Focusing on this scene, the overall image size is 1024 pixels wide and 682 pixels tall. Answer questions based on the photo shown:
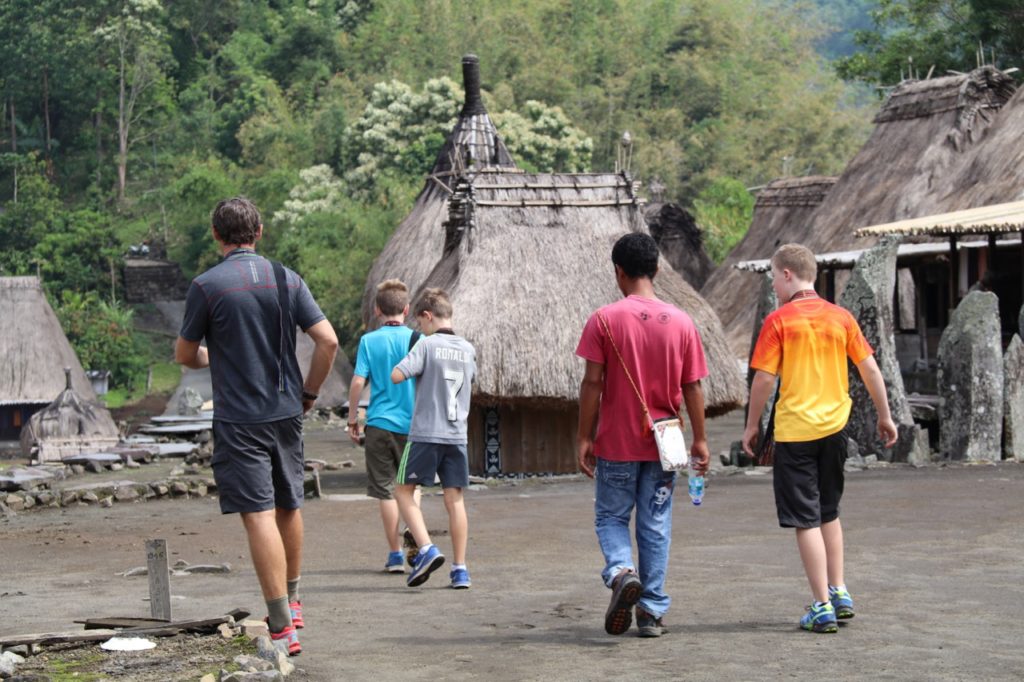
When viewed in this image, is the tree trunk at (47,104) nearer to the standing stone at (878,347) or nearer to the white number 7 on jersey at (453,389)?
the standing stone at (878,347)

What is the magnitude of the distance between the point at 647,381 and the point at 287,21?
59.5m

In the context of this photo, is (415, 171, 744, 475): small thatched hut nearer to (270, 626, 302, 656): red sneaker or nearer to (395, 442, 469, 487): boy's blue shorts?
(395, 442, 469, 487): boy's blue shorts

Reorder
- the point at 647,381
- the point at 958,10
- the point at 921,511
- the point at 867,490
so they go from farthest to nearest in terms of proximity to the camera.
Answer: the point at 958,10 < the point at 867,490 < the point at 921,511 < the point at 647,381

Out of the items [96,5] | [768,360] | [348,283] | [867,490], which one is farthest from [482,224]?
[96,5]

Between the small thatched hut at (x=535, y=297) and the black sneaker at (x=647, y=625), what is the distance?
8.82 m

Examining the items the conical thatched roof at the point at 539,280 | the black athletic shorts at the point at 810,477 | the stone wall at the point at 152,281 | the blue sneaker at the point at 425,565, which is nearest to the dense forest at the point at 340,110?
the stone wall at the point at 152,281

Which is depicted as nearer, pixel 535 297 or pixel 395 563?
pixel 395 563

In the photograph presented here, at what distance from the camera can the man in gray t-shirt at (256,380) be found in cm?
598

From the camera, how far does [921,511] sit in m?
10.9

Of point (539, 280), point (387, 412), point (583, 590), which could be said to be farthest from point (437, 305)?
point (539, 280)

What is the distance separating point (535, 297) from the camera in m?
16.0

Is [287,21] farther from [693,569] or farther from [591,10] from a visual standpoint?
[693,569]

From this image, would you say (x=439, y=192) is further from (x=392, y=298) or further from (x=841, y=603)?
(x=841, y=603)

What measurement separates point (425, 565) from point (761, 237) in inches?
1055
